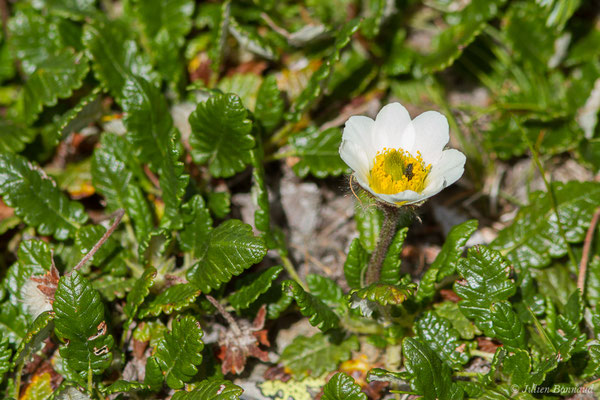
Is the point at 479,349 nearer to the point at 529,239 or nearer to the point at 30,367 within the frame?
the point at 529,239

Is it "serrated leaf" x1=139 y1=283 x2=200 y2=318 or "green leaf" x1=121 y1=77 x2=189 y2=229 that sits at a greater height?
"green leaf" x1=121 y1=77 x2=189 y2=229

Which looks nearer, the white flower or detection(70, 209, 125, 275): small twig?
the white flower

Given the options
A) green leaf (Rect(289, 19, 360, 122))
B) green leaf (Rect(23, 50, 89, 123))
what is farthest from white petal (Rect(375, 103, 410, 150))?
green leaf (Rect(23, 50, 89, 123))

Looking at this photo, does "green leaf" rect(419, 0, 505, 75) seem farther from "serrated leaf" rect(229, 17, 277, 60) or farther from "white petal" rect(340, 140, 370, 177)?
"white petal" rect(340, 140, 370, 177)

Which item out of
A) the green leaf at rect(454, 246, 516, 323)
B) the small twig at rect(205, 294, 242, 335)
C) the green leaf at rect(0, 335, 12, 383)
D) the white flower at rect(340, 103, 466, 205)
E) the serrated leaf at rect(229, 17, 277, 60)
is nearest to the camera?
the white flower at rect(340, 103, 466, 205)

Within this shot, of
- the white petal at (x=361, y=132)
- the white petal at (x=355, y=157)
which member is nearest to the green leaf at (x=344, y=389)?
the white petal at (x=355, y=157)

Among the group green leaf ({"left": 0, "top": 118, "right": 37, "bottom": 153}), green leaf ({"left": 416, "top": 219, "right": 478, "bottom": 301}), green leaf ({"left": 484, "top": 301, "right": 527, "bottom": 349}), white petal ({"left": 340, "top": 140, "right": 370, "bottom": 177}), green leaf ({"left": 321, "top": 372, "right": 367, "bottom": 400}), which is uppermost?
white petal ({"left": 340, "top": 140, "right": 370, "bottom": 177})

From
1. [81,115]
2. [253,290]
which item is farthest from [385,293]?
[81,115]

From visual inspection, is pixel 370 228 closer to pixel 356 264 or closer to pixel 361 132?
pixel 356 264

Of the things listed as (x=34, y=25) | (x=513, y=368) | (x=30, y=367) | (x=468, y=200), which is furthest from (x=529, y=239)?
(x=34, y=25)
